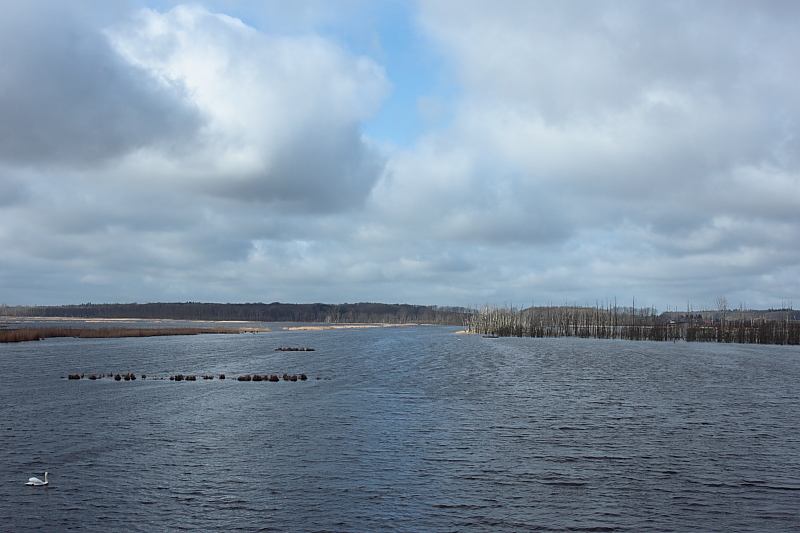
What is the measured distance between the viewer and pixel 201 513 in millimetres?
17016

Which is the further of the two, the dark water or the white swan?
the white swan

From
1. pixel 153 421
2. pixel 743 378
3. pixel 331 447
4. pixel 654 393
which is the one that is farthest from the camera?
pixel 743 378

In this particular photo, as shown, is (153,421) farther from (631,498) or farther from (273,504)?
(631,498)

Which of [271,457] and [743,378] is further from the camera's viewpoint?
[743,378]

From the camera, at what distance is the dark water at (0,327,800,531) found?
671 inches

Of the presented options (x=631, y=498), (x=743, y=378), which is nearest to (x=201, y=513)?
(x=631, y=498)

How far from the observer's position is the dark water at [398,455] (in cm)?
1703

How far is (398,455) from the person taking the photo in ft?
77.7

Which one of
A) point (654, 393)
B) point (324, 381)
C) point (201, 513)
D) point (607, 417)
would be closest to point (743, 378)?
point (654, 393)

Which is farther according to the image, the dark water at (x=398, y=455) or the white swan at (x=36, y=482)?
the white swan at (x=36, y=482)

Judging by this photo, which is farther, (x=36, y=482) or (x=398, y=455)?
(x=398, y=455)

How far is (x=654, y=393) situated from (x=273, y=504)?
33.4 m

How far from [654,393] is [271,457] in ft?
101

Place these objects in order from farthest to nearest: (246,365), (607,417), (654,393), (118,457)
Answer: (246,365), (654,393), (607,417), (118,457)
